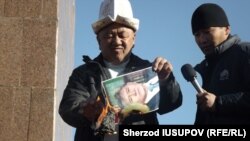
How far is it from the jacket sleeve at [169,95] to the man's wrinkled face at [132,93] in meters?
0.23

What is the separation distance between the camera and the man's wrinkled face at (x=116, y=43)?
6.94 metres

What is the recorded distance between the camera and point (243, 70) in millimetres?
6629

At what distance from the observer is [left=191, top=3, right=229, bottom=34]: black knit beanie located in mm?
7023

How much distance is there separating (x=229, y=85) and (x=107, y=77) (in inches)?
58.6

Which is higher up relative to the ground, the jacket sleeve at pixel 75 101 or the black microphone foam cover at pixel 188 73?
the black microphone foam cover at pixel 188 73

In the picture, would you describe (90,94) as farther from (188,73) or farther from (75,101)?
(188,73)

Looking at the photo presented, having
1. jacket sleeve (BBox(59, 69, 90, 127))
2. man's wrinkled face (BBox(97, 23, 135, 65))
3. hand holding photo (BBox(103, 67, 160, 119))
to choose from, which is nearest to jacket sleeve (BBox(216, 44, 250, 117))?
hand holding photo (BBox(103, 67, 160, 119))

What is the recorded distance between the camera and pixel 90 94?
6.70 metres

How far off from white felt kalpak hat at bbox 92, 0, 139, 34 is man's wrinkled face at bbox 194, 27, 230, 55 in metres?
0.83

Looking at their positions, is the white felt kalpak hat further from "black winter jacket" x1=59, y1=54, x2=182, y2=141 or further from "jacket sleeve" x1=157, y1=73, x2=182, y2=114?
"jacket sleeve" x1=157, y1=73, x2=182, y2=114

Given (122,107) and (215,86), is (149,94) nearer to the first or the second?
(122,107)

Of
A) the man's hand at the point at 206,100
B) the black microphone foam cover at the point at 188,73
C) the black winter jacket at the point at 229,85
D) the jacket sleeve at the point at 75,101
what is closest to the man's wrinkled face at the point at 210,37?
the black winter jacket at the point at 229,85

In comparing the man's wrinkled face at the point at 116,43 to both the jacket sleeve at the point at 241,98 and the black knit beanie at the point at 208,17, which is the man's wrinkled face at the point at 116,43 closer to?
the black knit beanie at the point at 208,17

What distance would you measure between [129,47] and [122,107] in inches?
32.7
